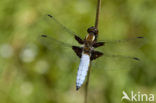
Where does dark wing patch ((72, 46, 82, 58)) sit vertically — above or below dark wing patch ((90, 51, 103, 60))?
above

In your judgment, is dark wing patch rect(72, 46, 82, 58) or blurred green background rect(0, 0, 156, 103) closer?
dark wing patch rect(72, 46, 82, 58)

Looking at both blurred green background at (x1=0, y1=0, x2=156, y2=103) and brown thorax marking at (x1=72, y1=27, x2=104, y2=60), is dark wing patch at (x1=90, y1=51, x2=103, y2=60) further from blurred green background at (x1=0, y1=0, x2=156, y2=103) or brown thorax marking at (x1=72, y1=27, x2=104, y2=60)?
blurred green background at (x1=0, y1=0, x2=156, y2=103)

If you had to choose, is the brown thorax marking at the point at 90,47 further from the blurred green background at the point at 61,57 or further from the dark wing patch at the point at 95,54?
the blurred green background at the point at 61,57

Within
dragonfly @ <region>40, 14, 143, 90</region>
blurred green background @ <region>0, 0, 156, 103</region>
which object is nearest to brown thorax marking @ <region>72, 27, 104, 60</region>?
dragonfly @ <region>40, 14, 143, 90</region>

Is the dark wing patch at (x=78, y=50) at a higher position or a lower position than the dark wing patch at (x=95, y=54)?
higher

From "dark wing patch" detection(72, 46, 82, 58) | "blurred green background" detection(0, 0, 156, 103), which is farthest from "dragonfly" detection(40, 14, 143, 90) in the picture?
"blurred green background" detection(0, 0, 156, 103)

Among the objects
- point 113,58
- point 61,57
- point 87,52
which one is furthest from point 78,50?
point 61,57

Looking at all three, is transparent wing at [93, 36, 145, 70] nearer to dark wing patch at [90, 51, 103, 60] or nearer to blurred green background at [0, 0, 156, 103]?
dark wing patch at [90, 51, 103, 60]

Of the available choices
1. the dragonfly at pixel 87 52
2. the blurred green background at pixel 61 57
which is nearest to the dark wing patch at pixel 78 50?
the dragonfly at pixel 87 52
